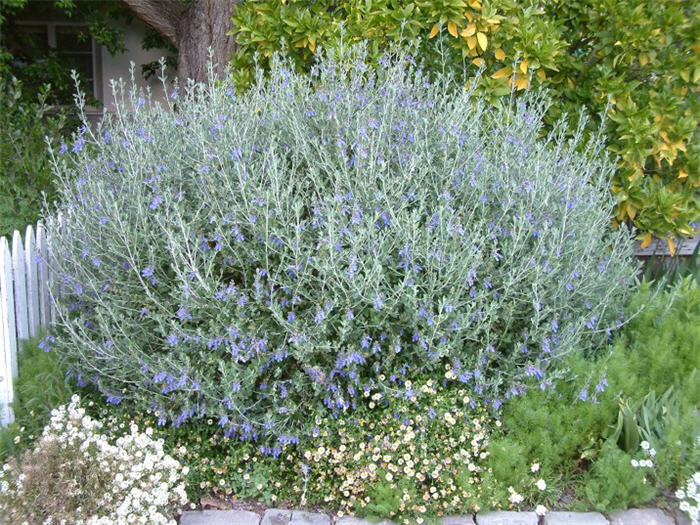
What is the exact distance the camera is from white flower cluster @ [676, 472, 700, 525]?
2.62m

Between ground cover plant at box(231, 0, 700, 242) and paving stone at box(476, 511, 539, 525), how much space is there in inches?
101

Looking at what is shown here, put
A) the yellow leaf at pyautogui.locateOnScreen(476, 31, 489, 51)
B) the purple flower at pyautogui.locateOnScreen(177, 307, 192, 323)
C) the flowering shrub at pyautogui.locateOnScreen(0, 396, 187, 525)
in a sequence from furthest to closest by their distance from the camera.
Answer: the yellow leaf at pyautogui.locateOnScreen(476, 31, 489, 51) → the purple flower at pyautogui.locateOnScreen(177, 307, 192, 323) → the flowering shrub at pyautogui.locateOnScreen(0, 396, 187, 525)

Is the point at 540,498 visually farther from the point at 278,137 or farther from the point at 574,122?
the point at 574,122

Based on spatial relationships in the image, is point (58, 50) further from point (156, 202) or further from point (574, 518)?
point (574, 518)

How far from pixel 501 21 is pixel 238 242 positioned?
105 inches

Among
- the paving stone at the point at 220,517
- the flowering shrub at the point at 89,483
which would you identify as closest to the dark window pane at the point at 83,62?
the flowering shrub at the point at 89,483

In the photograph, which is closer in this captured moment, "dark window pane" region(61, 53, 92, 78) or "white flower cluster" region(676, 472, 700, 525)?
"white flower cluster" region(676, 472, 700, 525)

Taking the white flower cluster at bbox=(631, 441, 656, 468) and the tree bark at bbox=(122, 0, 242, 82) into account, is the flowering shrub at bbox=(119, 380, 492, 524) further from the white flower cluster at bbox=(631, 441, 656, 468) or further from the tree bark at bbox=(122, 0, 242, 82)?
the tree bark at bbox=(122, 0, 242, 82)

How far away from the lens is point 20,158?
5.68m

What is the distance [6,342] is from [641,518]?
3277 mm

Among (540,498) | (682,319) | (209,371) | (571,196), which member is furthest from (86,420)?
A: (682,319)

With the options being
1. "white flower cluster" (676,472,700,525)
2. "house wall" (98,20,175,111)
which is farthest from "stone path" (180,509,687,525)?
"house wall" (98,20,175,111)

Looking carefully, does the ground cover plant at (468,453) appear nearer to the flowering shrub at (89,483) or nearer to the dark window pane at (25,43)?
the flowering shrub at (89,483)

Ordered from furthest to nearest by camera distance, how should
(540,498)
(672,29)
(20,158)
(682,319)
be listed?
(20,158)
(672,29)
(682,319)
(540,498)
